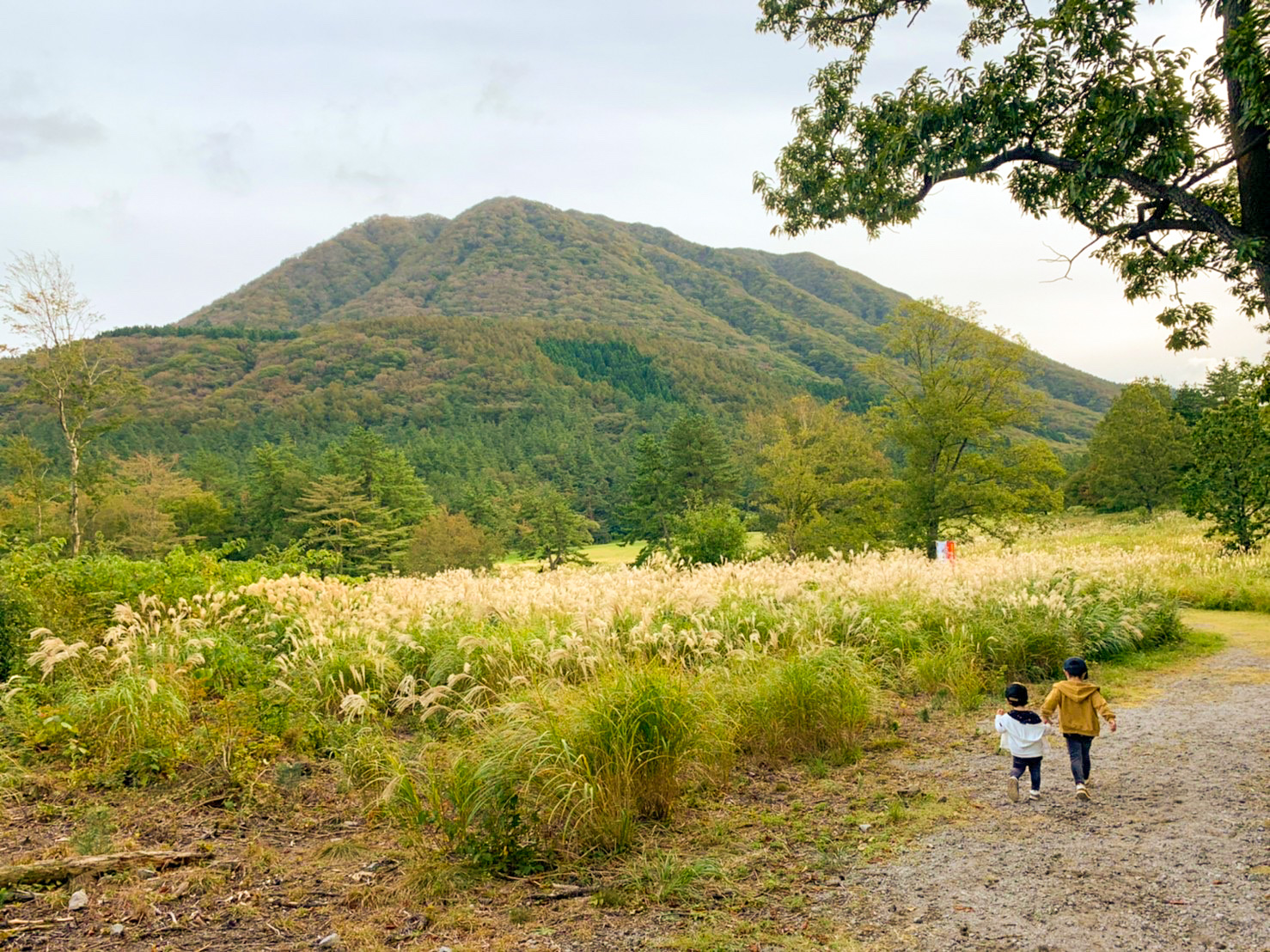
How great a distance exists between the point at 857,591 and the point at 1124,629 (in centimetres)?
327

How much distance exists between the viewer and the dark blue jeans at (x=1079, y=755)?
17.0 feet

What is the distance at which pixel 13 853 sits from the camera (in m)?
4.19

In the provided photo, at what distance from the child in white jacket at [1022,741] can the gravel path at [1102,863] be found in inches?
4.7

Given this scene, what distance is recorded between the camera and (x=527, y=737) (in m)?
4.51

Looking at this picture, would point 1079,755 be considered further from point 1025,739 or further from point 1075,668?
point 1075,668

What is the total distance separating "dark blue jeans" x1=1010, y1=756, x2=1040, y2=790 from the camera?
516 cm

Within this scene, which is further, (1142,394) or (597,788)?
(1142,394)

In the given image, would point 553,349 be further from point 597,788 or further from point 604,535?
point 597,788

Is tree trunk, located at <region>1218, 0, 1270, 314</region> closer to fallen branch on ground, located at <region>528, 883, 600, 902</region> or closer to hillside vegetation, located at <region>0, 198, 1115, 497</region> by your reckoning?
fallen branch on ground, located at <region>528, 883, 600, 902</region>

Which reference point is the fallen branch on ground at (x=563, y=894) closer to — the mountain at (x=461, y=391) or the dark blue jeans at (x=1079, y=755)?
the dark blue jeans at (x=1079, y=755)

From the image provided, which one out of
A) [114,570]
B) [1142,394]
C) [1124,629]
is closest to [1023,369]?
[1124,629]

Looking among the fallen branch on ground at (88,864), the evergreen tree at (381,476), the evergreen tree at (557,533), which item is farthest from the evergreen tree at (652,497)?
the fallen branch on ground at (88,864)

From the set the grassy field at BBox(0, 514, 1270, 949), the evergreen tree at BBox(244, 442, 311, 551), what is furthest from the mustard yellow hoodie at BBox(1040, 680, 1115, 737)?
the evergreen tree at BBox(244, 442, 311, 551)

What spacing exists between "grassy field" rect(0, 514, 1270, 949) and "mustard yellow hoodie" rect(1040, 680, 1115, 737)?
2.97 feet
